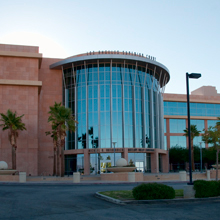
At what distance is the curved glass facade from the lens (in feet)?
194

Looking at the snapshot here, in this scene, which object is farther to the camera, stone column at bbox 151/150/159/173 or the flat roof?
stone column at bbox 151/150/159/173

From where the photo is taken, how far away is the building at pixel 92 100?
183 ft

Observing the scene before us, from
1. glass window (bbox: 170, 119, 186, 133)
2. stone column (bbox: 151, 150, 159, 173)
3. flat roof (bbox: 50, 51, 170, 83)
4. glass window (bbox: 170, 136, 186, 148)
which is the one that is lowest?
stone column (bbox: 151, 150, 159, 173)

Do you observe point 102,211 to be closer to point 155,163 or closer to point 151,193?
point 151,193

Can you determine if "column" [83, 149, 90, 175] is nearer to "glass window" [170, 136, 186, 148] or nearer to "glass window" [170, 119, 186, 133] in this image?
"glass window" [170, 136, 186, 148]

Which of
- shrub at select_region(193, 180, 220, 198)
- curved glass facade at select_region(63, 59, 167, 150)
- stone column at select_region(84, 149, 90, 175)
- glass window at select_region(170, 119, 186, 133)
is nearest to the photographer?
shrub at select_region(193, 180, 220, 198)

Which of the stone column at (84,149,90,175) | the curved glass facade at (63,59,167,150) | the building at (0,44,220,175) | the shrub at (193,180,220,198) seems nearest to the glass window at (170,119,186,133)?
the building at (0,44,220,175)

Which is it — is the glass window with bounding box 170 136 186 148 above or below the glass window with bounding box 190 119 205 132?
below

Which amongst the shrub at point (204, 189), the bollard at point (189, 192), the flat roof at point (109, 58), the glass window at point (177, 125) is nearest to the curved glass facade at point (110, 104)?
the flat roof at point (109, 58)

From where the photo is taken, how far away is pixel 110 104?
59.5 m

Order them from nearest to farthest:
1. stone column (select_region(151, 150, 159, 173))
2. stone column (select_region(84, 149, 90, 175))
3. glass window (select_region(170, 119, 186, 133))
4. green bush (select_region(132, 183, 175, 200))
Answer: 1. green bush (select_region(132, 183, 175, 200))
2. stone column (select_region(84, 149, 90, 175))
3. stone column (select_region(151, 150, 159, 173))
4. glass window (select_region(170, 119, 186, 133))

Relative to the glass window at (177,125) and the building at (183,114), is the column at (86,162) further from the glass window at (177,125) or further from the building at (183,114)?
the glass window at (177,125)

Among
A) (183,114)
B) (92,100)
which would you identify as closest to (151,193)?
(92,100)

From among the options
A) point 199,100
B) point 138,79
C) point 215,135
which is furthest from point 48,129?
point 199,100
